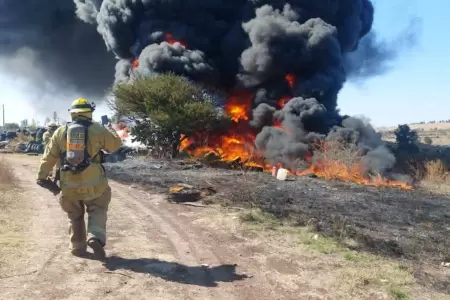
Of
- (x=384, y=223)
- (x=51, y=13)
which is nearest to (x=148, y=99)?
(x=384, y=223)

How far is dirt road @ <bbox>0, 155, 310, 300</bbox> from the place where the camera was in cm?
508

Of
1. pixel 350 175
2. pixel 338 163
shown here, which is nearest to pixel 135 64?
pixel 338 163

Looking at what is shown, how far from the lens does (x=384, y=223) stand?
10.2m

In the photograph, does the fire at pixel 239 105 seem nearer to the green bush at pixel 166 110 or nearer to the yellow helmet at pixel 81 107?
the green bush at pixel 166 110

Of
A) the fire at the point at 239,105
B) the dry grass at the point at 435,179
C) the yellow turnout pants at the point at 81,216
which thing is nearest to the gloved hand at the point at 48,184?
the yellow turnout pants at the point at 81,216

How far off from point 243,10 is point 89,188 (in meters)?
30.3

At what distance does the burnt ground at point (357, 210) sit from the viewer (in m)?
7.54

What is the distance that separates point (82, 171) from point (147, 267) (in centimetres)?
156

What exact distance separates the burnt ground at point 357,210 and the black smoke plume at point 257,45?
306 inches

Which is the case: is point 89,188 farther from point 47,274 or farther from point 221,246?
point 221,246

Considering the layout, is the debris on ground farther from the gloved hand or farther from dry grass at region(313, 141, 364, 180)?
the gloved hand

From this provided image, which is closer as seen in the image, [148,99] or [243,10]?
[148,99]

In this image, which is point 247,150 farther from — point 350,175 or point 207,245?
point 207,245

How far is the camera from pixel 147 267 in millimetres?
5953
